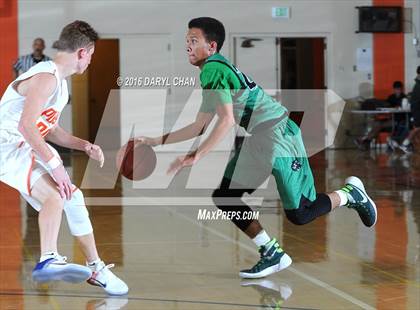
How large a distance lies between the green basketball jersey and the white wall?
1213cm

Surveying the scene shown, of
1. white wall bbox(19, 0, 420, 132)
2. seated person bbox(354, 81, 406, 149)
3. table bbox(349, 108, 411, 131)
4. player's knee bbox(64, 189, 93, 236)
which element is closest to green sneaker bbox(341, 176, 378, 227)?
player's knee bbox(64, 189, 93, 236)

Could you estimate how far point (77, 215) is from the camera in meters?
4.94

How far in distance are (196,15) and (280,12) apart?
1829 millimetres

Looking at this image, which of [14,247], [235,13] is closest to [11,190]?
[14,247]

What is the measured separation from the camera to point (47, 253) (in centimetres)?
457

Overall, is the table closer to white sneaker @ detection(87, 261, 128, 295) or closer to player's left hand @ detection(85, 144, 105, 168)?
white sneaker @ detection(87, 261, 128, 295)

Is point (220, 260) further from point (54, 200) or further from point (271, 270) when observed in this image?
point (54, 200)

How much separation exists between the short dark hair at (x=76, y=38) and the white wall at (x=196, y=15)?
12640 mm

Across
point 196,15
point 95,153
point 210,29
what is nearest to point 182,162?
point 95,153

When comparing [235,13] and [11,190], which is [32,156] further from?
[235,13]

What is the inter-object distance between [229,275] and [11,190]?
621 cm

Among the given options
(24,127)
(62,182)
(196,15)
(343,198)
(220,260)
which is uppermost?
(196,15)

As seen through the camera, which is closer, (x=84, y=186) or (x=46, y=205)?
(x=46, y=205)

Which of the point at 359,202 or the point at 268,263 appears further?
the point at 359,202
